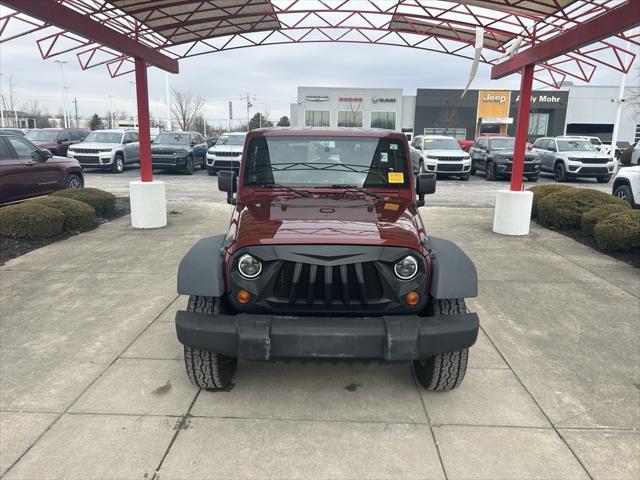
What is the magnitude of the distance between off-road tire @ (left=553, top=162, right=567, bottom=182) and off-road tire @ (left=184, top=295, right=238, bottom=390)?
1771 centimetres

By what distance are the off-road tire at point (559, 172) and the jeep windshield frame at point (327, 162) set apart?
16.0 m

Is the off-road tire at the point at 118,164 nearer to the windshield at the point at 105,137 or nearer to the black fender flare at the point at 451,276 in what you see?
the windshield at the point at 105,137

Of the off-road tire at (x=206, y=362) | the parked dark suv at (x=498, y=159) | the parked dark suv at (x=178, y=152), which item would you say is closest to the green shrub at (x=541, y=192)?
the parked dark suv at (x=498, y=159)

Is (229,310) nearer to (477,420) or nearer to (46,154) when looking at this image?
(477,420)

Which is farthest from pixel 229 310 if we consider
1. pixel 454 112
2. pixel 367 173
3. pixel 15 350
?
pixel 454 112

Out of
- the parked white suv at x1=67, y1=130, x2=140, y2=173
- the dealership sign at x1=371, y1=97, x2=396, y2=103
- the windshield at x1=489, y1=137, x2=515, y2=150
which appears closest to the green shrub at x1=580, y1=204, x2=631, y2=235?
the windshield at x1=489, y1=137, x2=515, y2=150

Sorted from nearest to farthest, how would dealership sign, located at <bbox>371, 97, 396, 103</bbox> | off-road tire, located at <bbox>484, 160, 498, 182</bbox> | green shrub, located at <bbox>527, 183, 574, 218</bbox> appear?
1. green shrub, located at <bbox>527, 183, 574, 218</bbox>
2. off-road tire, located at <bbox>484, 160, 498, 182</bbox>
3. dealership sign, located at <bbox>371, 97, 396, 103</bbox>

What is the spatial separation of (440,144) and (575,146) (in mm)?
5076

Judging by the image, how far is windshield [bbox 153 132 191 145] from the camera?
1954 centimetres

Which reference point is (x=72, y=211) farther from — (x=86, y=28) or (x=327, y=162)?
(x=327, y=162)

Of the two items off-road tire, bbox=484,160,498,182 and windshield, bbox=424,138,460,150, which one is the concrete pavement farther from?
windshield, bbox=424,138,460,150

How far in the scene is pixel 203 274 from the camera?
305 cm

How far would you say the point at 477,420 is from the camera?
10.3ft

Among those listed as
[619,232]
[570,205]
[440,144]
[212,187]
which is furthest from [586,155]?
[212,187]
